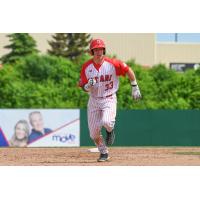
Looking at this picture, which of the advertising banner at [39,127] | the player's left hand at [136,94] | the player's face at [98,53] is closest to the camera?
the player's face at [98,53]

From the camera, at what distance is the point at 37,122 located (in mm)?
27359

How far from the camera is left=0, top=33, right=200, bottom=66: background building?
60.1m

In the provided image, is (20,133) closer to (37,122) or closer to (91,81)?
(37,122)

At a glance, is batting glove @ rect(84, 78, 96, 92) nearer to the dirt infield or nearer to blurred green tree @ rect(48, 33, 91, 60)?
the dirt infield

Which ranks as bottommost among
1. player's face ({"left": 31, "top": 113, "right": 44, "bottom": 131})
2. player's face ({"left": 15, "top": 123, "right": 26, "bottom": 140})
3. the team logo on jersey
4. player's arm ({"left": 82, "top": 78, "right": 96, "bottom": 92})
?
player's face ({"left": 15, "top": 123, "right": 26, "bottom": 140})

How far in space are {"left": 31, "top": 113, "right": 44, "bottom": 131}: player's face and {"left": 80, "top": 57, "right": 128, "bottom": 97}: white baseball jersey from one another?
1570 centimetres

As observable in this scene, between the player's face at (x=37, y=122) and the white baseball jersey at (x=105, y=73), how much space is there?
51.5ft

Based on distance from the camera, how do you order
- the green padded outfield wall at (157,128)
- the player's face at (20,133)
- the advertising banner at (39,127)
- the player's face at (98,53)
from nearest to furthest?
the player's face at (98,53) < the advertising banner at (39,127) < the player's face at (20,133) < the green padded outfield wall at (157,128)

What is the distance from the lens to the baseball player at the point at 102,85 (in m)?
11.6

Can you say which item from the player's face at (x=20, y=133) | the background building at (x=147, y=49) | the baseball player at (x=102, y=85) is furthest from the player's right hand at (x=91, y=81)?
the background building at (x=147, y=49)

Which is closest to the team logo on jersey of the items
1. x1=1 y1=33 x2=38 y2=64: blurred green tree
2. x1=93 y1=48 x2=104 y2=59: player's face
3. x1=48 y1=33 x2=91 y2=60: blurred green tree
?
x1=93 y1=48 x2=104 y2=59: player's face

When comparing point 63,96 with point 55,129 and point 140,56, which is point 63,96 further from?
point 140,56

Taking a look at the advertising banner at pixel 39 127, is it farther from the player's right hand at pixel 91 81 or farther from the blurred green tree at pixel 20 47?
the blurred green tree at pixel 20 47

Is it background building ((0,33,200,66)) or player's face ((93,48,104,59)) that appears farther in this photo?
background building ((0,33,200,66))
